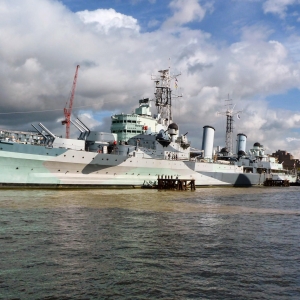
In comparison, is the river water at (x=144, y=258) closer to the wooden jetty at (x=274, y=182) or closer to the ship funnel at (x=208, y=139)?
the ship funnel at (x=208, y=139)

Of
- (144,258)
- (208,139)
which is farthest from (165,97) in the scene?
(144,258)

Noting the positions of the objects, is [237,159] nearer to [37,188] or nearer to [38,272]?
[37,188]

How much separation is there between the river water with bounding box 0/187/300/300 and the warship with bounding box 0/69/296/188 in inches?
565

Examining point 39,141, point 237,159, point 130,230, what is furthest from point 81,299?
point 237,159

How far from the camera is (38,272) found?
24.0ft

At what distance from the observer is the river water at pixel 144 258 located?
21.6 ft

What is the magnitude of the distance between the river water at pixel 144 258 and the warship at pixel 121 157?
14348 mm

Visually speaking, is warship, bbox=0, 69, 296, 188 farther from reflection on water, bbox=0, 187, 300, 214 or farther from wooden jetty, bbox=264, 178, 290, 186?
wooden jetty, bbox=264, 178, 290, 186

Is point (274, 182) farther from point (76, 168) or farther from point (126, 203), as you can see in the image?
point (126, 203)

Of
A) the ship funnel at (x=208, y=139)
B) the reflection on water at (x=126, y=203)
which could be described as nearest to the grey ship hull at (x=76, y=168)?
the reflection on water at (x=126, y=203)

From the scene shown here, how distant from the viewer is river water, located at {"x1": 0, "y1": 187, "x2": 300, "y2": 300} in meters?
6.57

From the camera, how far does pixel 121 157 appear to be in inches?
1346

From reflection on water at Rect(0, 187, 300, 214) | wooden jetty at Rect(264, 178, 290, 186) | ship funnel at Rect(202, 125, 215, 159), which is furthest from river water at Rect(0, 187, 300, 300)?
wooden jetty at Rect(264, 178, 290, 186)

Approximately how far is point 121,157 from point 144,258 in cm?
2579
